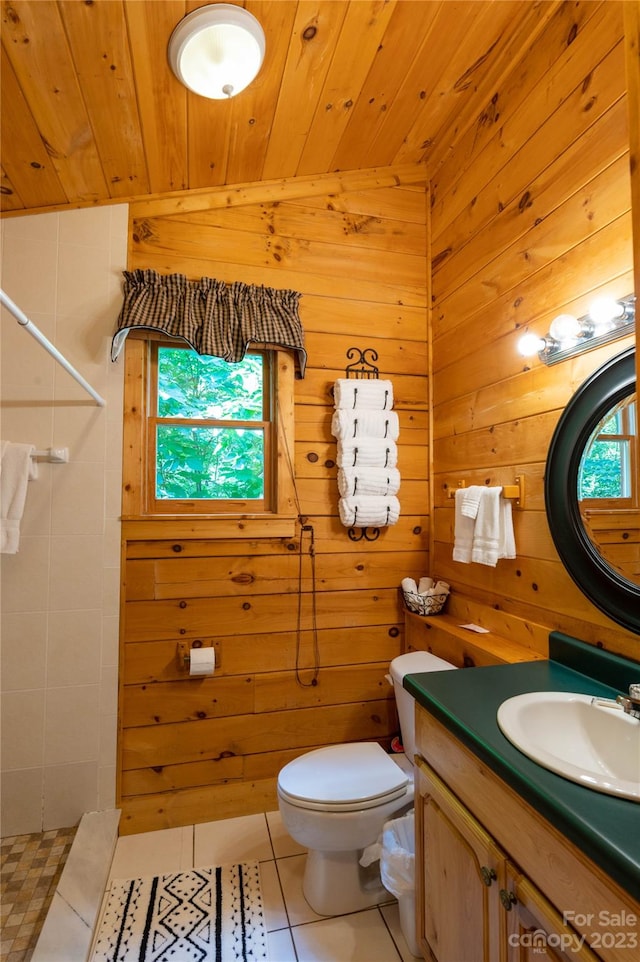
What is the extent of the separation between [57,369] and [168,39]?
118cm

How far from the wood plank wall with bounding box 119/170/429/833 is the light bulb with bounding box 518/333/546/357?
73 centimetres

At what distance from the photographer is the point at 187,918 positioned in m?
1.48

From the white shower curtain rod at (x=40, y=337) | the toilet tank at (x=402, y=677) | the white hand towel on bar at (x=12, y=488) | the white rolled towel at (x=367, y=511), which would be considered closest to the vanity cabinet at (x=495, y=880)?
the toilet tank at (x=402, y=677)

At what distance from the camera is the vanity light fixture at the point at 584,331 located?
1.25 meters

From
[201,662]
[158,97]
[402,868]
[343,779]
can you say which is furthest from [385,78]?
[402,868]

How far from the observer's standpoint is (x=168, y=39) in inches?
52.0

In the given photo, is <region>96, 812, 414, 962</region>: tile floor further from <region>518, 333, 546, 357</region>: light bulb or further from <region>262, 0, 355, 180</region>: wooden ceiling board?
<region>262, 0, 355, 180</region>: wooden ceiling board

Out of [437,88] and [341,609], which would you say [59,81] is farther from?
[341,609]

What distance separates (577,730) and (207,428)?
1.72 meters

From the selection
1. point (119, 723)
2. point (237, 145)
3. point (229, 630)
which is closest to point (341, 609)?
point (229, 630)

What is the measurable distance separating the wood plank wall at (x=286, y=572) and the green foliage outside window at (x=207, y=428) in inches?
7.9

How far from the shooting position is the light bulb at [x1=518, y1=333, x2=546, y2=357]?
1.51 metres

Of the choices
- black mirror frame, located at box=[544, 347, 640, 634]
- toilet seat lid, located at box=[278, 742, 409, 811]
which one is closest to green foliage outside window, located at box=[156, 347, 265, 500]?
toilet seat lid, located at box=[278, 742, 409, 811]

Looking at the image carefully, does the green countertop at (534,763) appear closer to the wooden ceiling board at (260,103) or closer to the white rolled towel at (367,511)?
the white rolled towel at (367,511)
